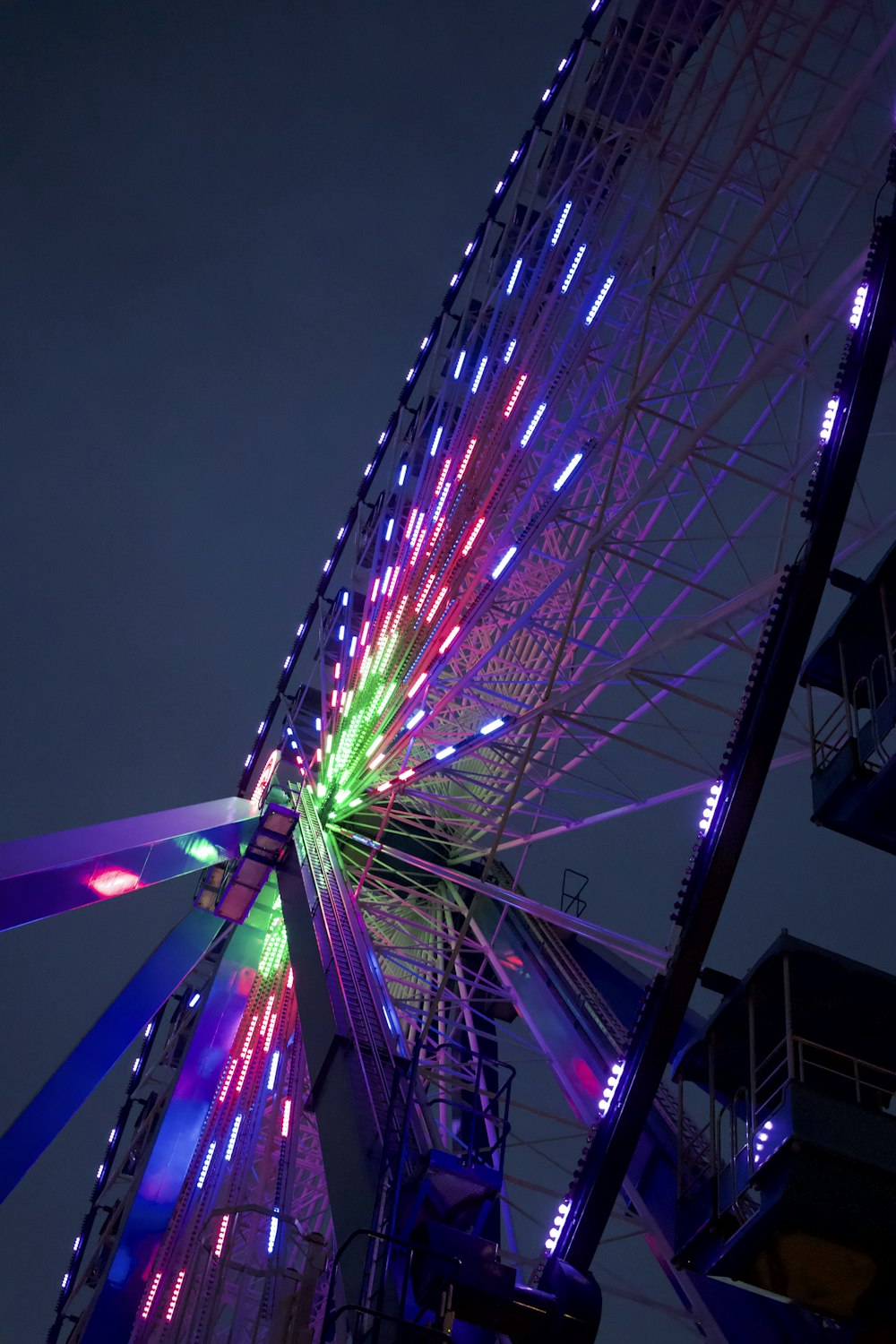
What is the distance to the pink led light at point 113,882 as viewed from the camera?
8.74m

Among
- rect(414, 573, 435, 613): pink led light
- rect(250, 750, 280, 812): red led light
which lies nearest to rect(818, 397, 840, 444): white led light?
rect(414, 573, 435, 613): pink led light

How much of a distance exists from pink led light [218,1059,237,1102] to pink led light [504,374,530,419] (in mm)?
9236

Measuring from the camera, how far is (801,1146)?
7.69 m

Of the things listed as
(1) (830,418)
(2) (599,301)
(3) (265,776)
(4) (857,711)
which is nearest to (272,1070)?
(3) (265,776)

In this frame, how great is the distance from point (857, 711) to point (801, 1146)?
12.3 ft

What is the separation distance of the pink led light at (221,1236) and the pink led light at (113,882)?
13.6 feet

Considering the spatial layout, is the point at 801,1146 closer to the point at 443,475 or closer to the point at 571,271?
the point at 443,475

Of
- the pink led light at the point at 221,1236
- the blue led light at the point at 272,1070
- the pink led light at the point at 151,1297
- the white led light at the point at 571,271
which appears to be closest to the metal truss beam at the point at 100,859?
the blue led light at the point at 272,1070

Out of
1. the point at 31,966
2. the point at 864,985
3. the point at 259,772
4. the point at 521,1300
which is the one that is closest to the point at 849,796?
the point at 864,985

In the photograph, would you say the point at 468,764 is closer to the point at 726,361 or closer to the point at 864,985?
the point at 864,985

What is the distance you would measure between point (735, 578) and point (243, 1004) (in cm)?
2428

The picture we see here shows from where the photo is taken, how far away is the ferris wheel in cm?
1042

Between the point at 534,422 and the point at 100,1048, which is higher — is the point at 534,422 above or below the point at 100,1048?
above

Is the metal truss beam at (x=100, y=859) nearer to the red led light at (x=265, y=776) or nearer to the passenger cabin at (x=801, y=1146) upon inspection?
the passenger cabin at (x=801, y=1146)
